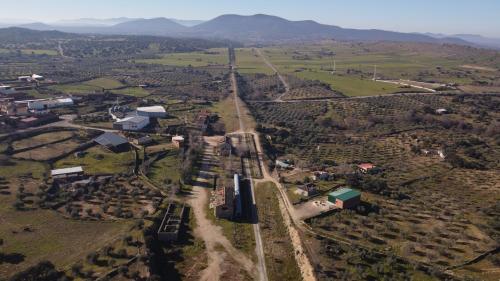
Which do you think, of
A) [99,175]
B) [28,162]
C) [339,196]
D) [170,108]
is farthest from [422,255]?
[170,108]

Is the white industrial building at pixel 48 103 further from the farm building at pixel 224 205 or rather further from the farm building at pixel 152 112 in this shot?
the farm building at pixel 224 205

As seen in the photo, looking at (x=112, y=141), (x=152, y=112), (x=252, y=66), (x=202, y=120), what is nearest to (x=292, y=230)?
(x=112, y=141)

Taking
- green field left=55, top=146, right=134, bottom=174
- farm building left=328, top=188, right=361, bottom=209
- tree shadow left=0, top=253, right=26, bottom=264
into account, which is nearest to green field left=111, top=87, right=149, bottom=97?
green field left=55, top=146, right=134, bottom=174

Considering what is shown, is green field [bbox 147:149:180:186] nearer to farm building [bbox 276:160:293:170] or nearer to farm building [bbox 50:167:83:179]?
farm building [bbox 50:167:83:179]

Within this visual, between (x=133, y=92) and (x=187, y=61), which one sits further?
(x=187, y=61)

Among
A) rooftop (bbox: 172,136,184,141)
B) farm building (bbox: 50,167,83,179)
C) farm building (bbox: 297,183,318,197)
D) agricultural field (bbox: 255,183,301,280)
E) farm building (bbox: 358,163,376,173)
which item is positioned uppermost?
rooftop (bbox: 172,136,184,141)

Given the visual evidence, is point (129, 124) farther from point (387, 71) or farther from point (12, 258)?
point (387, 71)

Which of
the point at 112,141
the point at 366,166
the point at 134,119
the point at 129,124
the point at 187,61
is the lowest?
the point at 366,166

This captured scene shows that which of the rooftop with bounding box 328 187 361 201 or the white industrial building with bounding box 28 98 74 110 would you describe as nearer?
the rooftop with bounding box 328 187 361 201
